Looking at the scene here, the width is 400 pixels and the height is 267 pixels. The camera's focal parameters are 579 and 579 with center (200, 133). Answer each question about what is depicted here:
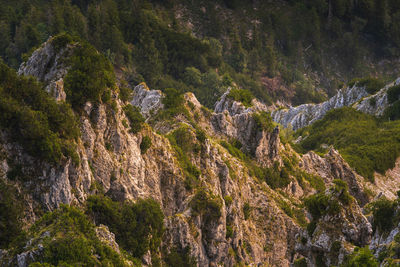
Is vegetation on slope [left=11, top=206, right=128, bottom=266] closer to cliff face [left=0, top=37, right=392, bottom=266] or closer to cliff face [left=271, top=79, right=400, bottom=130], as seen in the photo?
cliff face [left=0, top=37, right=392, bottom=266]

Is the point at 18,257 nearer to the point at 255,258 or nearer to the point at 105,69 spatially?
the point at 105,69

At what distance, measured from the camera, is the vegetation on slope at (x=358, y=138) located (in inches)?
4978

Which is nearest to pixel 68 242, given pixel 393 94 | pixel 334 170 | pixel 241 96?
pixel 334 170

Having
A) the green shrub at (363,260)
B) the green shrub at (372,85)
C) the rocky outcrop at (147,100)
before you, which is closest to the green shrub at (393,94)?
the green shrub at (372,85)

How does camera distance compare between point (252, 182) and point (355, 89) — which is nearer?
point (252, 182)

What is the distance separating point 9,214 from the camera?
40.0 m

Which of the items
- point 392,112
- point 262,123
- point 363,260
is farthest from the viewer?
point 392,112

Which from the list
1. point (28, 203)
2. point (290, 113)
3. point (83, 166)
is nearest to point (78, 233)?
point (28, 203)

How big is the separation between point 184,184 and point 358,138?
86117mm

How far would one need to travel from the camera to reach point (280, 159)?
3866 inches

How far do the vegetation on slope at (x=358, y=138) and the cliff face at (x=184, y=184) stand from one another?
73.9 feet

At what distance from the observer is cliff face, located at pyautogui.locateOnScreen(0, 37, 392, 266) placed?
4381cm

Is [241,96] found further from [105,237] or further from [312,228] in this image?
[105,237]

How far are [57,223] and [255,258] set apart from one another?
41201 millimetres
